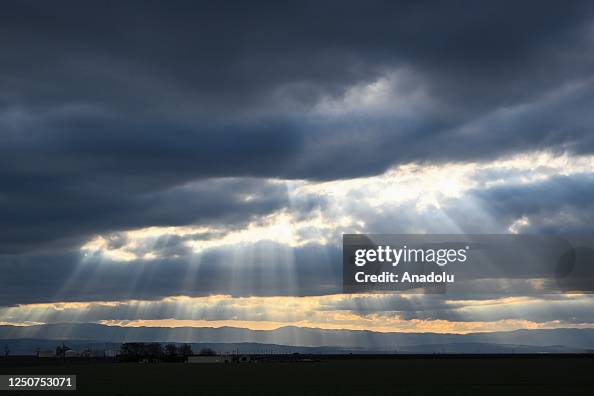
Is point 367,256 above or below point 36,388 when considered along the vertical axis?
above

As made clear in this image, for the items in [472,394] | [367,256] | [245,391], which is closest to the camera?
[472,394]

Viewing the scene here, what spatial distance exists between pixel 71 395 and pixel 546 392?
4986 centimetres

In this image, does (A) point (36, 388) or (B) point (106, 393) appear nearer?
(B) point (106, 393)

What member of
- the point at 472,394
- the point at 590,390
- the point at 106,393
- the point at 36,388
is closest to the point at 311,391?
the point at 472,394

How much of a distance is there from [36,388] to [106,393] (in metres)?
19.7

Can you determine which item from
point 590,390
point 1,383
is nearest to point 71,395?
point 1,383

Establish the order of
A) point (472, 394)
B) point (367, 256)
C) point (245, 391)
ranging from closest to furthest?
point (472, 394), point (245, 391), point (367, 256)

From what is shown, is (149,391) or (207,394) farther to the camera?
(149,391)

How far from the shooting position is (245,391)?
81.8 m

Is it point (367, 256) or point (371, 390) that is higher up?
point (367, 256)

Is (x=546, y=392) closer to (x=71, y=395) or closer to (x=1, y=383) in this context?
(x=71, y=395)

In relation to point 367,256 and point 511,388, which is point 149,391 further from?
point 511,388

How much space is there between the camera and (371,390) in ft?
271

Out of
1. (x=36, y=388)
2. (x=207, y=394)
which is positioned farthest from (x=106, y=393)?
(x=36, y=388)
